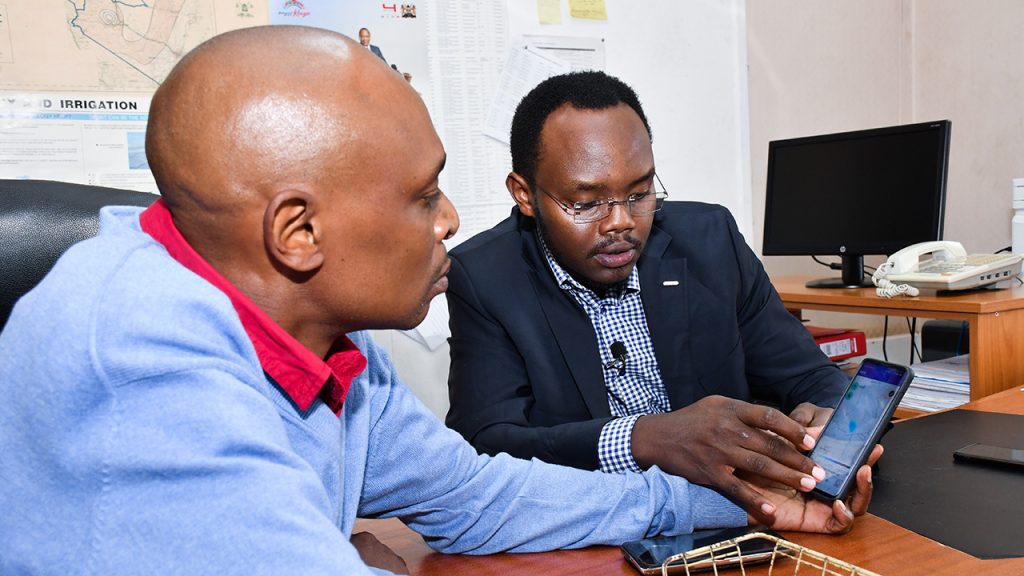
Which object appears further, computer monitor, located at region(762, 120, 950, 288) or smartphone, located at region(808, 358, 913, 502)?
computer monitor, located at region(762, 120, 950, 288)

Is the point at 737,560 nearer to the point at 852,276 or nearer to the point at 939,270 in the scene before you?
the point at 939,270

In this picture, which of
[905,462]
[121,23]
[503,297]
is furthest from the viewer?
[121,23]

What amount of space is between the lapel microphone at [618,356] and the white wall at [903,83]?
72.2 inches

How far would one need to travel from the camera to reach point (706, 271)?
1707 millimetres

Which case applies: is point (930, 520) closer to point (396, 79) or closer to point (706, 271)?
point (396, 79)

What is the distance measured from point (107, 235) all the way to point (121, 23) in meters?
1.62

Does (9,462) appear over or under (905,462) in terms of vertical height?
over

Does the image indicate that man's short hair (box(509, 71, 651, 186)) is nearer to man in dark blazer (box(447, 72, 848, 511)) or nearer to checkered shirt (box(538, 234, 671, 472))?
man in dark blazer (box(447, 72, 848, 511))

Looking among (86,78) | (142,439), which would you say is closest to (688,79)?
(86,78)

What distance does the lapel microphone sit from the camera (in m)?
1.60

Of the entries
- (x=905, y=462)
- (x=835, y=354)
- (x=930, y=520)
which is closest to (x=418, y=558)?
(x=930, y=520)

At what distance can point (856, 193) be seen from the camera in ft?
8.50

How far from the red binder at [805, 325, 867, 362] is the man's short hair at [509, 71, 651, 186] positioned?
1.14 meters

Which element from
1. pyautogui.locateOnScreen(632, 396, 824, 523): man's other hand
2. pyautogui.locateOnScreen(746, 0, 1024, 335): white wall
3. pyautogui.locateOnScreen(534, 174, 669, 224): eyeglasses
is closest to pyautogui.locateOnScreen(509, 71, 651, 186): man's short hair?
pyautogui.locateOnScreen(534, 174, 669, 224): eyeglasses
